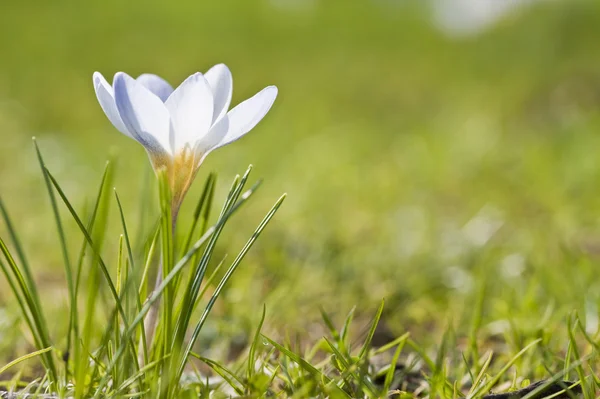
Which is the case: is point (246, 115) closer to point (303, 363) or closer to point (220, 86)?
point (220, 86)

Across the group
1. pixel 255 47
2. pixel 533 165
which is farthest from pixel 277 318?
pixel 255 47

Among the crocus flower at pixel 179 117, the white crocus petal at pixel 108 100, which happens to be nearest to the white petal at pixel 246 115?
the crocus flower at pixel 179 117

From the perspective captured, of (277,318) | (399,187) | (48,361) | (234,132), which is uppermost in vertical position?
(234,132)

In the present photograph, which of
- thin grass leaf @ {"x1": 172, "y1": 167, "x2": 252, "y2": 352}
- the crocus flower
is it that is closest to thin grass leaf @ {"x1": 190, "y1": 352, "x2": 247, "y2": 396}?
thin grass leaf @ {"x1": 172, "y1": 167, "x2": 252, "y2": 352}

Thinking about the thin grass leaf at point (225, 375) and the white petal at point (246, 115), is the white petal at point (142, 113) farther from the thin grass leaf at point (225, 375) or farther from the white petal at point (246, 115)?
the thin grass leaf at point (225, 375)

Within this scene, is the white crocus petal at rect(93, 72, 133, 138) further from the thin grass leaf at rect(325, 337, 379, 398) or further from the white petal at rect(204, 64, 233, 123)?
the thin grass leaf at rect(325, 337, 379, 398)

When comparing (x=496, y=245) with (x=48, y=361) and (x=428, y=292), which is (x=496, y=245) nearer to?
(x=428, y=292)

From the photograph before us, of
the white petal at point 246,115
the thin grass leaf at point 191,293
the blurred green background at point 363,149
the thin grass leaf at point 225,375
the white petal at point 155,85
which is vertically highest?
the white petal at point 155,85
